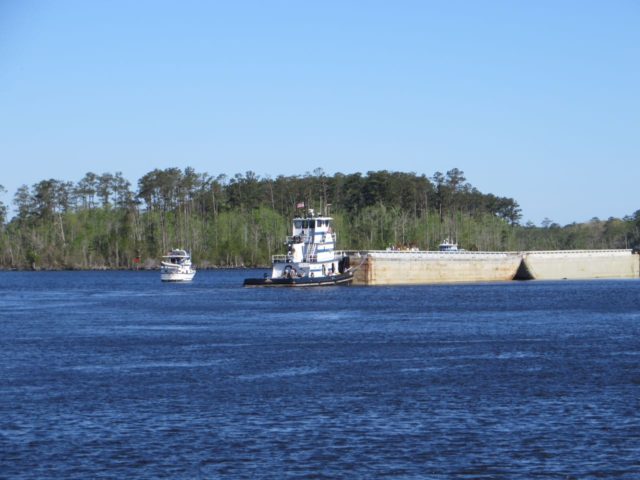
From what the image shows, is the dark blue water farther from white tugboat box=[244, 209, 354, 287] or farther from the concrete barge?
the concrete barge

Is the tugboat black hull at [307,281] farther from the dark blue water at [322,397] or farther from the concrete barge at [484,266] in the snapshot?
the dark blue water at [322,397]

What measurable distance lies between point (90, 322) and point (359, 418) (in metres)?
46.9

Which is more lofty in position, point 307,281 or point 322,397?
point 307,281

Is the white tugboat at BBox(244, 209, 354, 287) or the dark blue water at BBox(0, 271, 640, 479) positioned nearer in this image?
the dark blue water at BBox(0, 271, 640, 479)

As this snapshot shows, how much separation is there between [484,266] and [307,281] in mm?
34147

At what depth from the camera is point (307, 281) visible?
120625 millimetres

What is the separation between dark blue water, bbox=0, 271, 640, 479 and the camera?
99.5 feet

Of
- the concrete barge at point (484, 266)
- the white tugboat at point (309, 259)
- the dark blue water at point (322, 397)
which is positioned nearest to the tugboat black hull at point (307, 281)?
the white tugboat at point (309, 259)

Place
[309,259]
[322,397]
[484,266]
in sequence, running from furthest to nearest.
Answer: [484,266]
[309,259]
[322,397]

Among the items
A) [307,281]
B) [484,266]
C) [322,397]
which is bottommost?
[322,397]

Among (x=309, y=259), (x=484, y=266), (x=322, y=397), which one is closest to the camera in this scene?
(x=322, y=397)

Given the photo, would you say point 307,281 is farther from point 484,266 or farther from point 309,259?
point 484,266

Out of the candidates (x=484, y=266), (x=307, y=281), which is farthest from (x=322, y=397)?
(x=484, y=266)

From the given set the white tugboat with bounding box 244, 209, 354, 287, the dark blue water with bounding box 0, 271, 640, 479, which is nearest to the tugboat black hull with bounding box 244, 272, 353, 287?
the white tugboat with bounding box 244, 209, 354, 287
